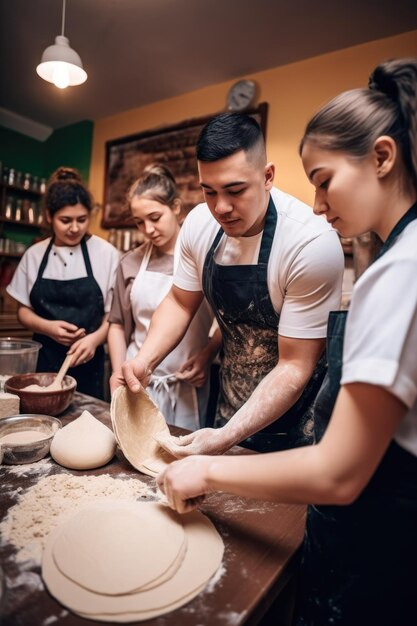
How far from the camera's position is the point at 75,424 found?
1232 mm

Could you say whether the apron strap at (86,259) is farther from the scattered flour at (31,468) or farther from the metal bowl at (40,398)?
the scattered flour at (31,468)

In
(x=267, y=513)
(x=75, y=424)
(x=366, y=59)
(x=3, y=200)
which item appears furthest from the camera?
(x=3, y=200)

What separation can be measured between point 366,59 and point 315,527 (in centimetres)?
332

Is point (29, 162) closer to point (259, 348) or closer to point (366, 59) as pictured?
point (366, 59)

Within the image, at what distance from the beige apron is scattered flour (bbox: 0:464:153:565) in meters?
0.88

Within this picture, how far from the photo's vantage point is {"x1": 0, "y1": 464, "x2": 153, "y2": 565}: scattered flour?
85 centimetres

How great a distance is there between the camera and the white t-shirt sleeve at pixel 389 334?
61 centimetres

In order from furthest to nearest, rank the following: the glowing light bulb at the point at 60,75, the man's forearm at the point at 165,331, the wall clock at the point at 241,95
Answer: the wall clock at the point at 241,95
the glowing light bulb at the point at 60,75
the man's forearm at the point at 165,331

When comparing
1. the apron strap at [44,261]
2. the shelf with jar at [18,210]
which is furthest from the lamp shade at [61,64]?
the shelf with jar at [18,210]

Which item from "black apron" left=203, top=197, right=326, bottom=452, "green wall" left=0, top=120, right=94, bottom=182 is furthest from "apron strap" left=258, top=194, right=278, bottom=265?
"green wall" left=0, top=120, right=94, bottom=182

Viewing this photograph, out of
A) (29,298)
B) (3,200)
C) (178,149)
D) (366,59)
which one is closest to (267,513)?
(29,298)

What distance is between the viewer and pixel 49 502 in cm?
98

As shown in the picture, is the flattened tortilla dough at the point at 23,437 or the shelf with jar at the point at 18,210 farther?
the shelf with jar at the point at 18,210

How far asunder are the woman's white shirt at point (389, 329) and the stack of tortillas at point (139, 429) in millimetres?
744
